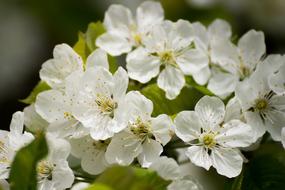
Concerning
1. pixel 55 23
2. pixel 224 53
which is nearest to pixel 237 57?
pixel 224 53

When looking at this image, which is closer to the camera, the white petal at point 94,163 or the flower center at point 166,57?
the white petal at point 94,163

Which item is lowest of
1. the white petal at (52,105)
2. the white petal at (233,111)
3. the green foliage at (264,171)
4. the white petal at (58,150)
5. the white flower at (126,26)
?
the green foliage at (264,171)

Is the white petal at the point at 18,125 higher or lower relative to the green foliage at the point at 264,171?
higher

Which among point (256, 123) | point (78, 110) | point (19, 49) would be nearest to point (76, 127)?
point (78, 110)

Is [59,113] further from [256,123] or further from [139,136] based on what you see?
[256,123]

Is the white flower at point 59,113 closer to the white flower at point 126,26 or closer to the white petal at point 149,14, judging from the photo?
the white flower at point 126,26

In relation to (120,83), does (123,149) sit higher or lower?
lower

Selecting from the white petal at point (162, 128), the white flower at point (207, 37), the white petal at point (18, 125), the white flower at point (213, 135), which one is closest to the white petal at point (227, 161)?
the white flower at point (213, 135)

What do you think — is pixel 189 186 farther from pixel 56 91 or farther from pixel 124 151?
pixel 56 91
